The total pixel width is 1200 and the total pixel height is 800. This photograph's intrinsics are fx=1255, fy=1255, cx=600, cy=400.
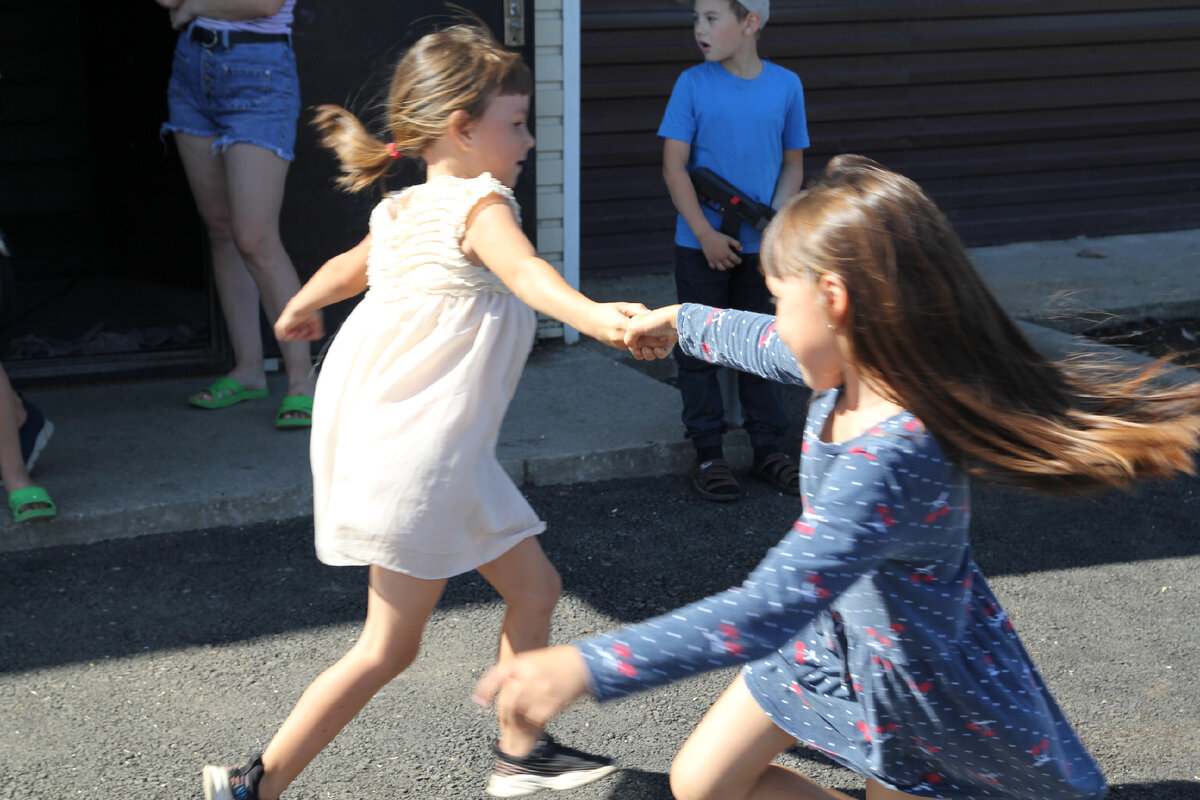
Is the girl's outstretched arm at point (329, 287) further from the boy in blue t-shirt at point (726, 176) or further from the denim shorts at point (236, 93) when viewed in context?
the denim shorts at point (236, 93)

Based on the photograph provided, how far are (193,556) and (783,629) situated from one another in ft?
9.43

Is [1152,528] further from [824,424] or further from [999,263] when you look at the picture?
[999,263]

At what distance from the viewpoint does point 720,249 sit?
14.9ft

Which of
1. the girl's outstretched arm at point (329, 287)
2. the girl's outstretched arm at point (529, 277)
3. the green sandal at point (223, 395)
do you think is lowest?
the green sandal at point (223, 395)

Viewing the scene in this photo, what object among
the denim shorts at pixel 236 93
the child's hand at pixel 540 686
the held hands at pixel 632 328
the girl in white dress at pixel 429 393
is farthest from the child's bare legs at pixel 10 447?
the child's hand at pixel 540 686

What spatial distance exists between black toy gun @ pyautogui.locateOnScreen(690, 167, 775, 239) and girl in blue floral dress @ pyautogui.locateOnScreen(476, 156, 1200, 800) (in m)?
2.49

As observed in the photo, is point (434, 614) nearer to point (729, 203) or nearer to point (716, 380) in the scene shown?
point (716, 380)

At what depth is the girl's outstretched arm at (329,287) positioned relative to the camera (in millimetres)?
2697

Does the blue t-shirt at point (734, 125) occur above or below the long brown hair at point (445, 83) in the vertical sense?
below

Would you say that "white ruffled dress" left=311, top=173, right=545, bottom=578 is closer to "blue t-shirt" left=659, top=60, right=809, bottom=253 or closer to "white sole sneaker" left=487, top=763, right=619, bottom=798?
"white sole sneaker" left=487, top=763, right=619, bottom=798

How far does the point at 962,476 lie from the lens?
1.91m

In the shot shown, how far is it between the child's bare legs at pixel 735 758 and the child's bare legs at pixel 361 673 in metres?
0.62

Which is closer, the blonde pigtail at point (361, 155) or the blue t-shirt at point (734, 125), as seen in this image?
the blonde pigtail at point (361, 155)

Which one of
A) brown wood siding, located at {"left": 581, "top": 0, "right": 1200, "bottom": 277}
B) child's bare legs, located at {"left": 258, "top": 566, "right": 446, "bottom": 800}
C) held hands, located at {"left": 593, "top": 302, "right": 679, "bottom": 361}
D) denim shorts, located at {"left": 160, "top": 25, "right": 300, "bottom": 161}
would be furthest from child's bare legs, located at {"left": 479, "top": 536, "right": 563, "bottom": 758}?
brown wood siding, located at {"left": 581, "top": 0, "right": 1200, "bottom": 277}
